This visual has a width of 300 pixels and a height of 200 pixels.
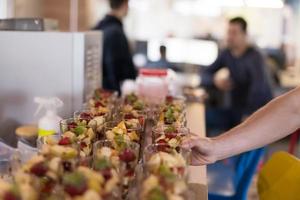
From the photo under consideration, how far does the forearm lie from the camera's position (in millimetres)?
1379

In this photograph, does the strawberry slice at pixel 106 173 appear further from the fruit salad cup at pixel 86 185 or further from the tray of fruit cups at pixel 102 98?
the tray of fruit cups at pixel 102 98

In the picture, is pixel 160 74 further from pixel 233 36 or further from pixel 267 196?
pixel 233 36

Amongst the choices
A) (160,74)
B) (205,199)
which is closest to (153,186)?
(205,199)

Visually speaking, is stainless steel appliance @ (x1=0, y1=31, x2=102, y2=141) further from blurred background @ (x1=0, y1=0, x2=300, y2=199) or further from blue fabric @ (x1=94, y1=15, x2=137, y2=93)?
blue fabric @ (x1=94, y1=15, x2=137, y2=93)

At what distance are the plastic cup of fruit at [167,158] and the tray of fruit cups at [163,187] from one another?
3 cm

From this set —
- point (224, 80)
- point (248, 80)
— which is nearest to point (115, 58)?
point (224, 80)

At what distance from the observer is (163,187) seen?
83 centimetres

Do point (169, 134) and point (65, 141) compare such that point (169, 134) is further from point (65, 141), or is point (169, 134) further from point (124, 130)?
point (65, 141)

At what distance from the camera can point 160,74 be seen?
228 cm

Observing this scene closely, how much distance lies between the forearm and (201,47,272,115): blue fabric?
1.95 m

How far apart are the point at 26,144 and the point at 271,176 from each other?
0.83 m

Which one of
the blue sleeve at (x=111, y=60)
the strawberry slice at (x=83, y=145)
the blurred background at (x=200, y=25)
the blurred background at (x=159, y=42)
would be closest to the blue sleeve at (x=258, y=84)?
the blurred background at (x=159, y=42)

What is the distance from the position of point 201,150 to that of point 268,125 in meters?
0.25

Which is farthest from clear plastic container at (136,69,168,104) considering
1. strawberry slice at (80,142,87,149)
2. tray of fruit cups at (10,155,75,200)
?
tray of fruit cups at (10,155,75,200)
